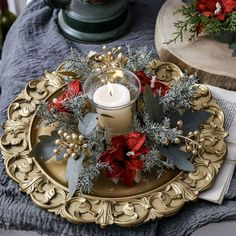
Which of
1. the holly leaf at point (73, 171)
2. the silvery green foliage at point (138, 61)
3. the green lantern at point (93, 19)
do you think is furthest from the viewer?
the green lantern at point (93, 19)

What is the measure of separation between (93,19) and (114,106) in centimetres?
30

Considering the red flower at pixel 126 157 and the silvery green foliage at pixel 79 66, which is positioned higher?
A: the silvery green foliage at pixel 79 66

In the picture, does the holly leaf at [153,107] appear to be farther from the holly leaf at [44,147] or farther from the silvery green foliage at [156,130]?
the holly leaf at [44,147]

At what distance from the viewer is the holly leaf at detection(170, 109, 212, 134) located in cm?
72

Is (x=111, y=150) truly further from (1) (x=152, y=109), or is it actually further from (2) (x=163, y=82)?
(2) (x=163, y=82)

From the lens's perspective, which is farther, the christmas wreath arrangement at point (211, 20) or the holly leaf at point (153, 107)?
the christmas wreath arrangement at point (211, 20)

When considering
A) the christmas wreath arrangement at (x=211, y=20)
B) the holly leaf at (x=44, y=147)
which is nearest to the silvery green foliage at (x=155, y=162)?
the holly leaf at (x=44, y=147)

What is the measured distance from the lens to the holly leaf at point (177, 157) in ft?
2.28

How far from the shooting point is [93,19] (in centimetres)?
94

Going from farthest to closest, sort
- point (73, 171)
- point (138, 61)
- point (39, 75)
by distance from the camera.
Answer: point (39, 75)
point (138, 61)
point (73, 171)

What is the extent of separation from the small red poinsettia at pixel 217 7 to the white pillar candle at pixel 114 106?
220 millimetres

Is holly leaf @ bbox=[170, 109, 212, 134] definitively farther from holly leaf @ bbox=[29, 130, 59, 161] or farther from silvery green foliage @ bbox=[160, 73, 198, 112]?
holly leaf @ bbox=[29, 130, 59, 161]

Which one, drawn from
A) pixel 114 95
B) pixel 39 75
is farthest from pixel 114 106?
pixel 39 75

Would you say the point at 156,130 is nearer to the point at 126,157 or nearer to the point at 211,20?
the point at 126,157
